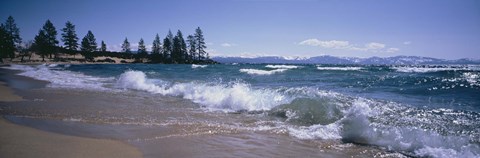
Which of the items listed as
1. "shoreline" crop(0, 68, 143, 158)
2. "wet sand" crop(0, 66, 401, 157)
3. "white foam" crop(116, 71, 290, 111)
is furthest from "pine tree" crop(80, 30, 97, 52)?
"shoreline" crop(0, 68, 143, 158)

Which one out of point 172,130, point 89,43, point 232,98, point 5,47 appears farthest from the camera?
point 89,43

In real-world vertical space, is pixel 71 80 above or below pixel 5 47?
below

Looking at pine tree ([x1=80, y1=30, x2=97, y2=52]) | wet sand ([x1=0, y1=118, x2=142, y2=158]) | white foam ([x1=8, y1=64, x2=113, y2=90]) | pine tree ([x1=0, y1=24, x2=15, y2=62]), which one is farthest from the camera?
pine tree ([x1=80, y1=30, x2=97, y2=52])

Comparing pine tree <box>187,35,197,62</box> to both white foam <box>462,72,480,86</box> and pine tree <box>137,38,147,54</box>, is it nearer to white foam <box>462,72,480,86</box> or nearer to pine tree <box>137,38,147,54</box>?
pine tree <box>137,38,147,54</box>

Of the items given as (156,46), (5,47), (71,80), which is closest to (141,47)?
(156,46)

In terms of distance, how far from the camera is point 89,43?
8400 cm

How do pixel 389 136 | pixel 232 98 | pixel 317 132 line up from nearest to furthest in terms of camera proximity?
pixel 389 136, pixel 317 132, pixel 232 98

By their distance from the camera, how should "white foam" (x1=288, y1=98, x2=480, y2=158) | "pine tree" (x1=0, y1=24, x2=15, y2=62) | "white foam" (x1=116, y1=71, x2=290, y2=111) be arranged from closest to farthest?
"white foam" (x1=288, y1=98, x2=480, y2=158)
"white foam" (x1=116, y1=71, x2=290, y2=111)
"pine tree" (x1=0, y1=24, x2=15, y2=62)

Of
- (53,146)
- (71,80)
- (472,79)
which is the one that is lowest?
(71,80)

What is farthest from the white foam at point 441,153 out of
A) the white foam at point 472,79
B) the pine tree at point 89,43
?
the pine tree at point 89,43

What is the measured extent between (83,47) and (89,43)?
2002 millimetres

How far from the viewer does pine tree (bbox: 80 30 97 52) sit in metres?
82.6

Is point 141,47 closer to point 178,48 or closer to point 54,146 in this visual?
point 178,48

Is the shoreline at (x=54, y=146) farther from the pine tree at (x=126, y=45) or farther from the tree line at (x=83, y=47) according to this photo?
the pine tree at (x=126, y=45)
